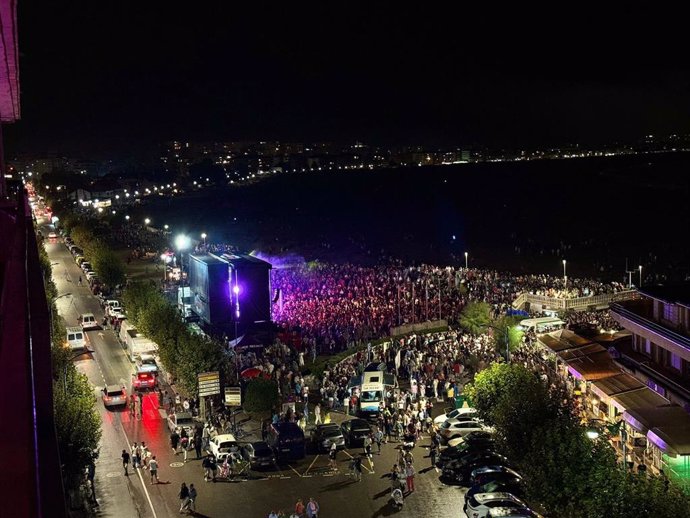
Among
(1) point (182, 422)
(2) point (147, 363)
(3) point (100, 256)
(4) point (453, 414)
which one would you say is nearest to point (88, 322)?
(2) point (147, 363)

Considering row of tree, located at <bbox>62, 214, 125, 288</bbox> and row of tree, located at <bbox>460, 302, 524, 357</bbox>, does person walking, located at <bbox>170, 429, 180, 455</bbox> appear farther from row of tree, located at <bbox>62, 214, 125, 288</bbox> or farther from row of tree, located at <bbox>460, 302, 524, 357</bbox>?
row of tree, located at <bbox>62, 214, 125, 288</bbox>

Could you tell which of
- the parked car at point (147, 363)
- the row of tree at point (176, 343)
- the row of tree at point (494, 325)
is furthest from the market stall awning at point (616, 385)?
the parked car at point (147, 363)

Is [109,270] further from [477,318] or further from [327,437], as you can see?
[327,437]

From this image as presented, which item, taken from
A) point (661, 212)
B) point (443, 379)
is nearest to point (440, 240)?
point (661, 212)

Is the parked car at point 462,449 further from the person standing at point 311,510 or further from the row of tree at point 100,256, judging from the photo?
the row of tree at point 100,256

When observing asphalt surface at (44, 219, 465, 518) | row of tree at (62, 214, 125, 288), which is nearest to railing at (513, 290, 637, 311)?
asphalt surface at (44, 219, 465, 518)

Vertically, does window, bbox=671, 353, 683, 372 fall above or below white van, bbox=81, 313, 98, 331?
above
